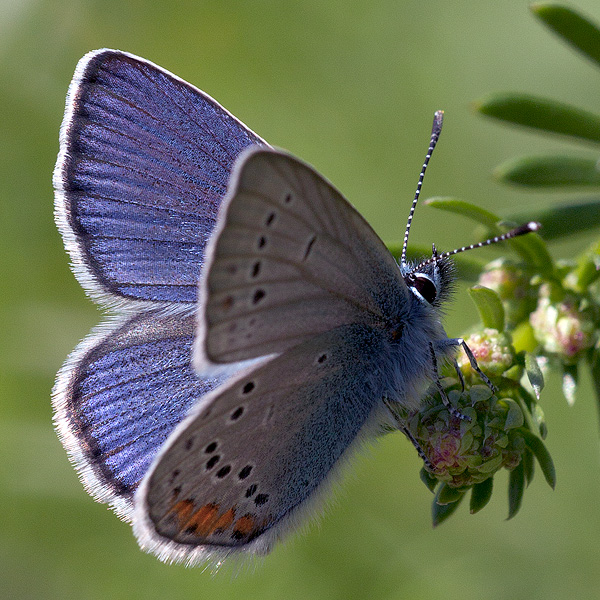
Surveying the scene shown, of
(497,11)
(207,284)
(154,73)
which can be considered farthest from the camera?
(497,11)

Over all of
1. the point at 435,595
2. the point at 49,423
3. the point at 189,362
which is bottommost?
the point at 49,423

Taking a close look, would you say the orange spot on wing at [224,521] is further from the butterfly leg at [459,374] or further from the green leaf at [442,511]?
the butterfly leg at [459,374]

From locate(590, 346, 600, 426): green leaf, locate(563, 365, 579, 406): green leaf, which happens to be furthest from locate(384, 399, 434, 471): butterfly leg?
locate(590, 346, 600, 426): green leaf

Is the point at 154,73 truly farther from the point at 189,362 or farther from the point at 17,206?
the point at 17,206

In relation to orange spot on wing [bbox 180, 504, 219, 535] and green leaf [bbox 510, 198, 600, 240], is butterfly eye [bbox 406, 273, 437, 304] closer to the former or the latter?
green leaf [bbox 510, 198, 600, 240]

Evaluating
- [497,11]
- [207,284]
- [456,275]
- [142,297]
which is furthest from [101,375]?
[497,11]

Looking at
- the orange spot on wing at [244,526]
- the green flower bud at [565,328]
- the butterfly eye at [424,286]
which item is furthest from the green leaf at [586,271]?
the orange spot on wing at [244,526]

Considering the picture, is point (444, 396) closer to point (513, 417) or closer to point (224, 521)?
point (513, 417)
